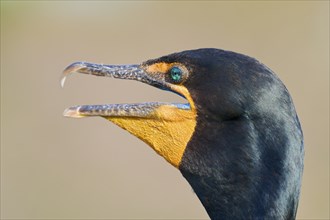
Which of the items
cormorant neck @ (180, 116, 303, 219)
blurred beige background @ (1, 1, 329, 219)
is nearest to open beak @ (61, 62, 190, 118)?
cormorant neck @ (180, 116, 303, 219)

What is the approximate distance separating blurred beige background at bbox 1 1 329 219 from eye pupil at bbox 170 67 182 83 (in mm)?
7245

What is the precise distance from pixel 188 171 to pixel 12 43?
606 inches

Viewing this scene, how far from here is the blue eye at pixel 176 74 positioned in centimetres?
534

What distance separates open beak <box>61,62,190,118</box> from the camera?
5348 mm

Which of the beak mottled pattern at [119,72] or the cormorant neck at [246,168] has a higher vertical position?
the beak mottled pattern at [119,72]

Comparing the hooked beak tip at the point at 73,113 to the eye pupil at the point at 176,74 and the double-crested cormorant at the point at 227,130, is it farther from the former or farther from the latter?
the eye pupil at the point at 176,74

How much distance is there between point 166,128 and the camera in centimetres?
536

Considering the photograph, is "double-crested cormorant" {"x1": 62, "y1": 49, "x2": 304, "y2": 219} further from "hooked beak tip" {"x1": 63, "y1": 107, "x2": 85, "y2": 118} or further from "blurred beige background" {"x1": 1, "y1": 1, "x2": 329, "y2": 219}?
"blurred beige background" {"x1": 1, "y1": 1, "x2": 329, "y2": 219}

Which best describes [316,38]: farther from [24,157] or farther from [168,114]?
[168,114]

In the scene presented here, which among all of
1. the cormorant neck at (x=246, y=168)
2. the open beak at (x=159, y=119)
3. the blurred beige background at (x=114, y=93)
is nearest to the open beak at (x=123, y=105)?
the open beak at (x=159, y=119)

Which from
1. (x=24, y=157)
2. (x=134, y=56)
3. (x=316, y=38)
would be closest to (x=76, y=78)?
(x=134, y=56)

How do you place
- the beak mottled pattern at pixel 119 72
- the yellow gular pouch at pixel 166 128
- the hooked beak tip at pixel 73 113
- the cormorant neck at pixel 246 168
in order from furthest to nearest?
1. the beak mottled pattern at pixel 119 72
2. the hooked beak tip at pixel 73 113
3. the yellow gular pouch at pixel 166 128
4. the cormorant neck at pixel 246 168

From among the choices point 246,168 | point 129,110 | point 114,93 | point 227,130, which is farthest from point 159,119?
point 114,93

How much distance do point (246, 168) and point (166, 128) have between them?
524 mm
